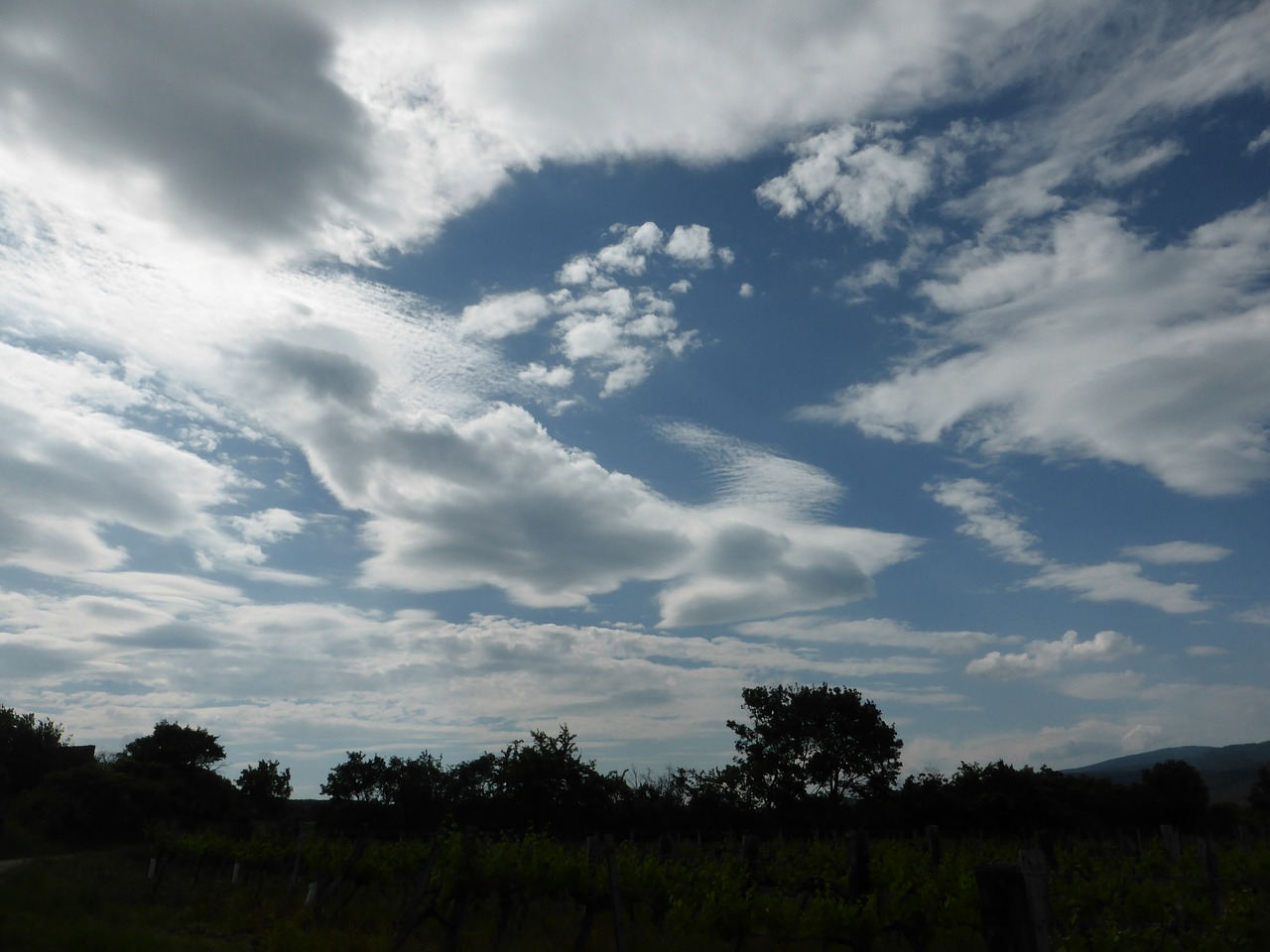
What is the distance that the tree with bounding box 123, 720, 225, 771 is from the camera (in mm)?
47312

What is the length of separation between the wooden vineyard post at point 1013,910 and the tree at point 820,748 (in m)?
39.6

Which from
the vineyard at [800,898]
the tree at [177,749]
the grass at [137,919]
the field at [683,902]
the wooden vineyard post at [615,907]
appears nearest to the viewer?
the vineyard at [800,898]

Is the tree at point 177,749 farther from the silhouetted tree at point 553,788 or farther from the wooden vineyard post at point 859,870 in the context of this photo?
the wooden vineyard post at point 859,870

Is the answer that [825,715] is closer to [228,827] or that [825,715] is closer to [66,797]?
[228,827]

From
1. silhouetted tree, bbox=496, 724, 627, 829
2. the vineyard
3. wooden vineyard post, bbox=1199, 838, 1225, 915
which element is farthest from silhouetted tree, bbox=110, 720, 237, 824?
wooden vineyard post, bbox=1199, 838, 1225, 915

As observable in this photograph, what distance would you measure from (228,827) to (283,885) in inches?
596

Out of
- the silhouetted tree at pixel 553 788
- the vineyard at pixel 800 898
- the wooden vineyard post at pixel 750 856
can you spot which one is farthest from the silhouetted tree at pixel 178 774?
the wooden vineyard post at pixel 750 856

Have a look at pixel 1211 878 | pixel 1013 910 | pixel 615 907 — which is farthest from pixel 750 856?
pixel 1013 910

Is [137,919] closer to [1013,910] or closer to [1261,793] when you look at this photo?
[1013,910]

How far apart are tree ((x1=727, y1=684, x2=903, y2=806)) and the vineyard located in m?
22.8

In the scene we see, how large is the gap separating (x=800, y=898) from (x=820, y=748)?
28818 millimetres

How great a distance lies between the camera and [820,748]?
1654 inches

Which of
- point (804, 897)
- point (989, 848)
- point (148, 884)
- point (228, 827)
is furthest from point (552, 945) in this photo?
point (228, 827)

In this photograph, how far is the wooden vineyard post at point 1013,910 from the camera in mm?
3748
